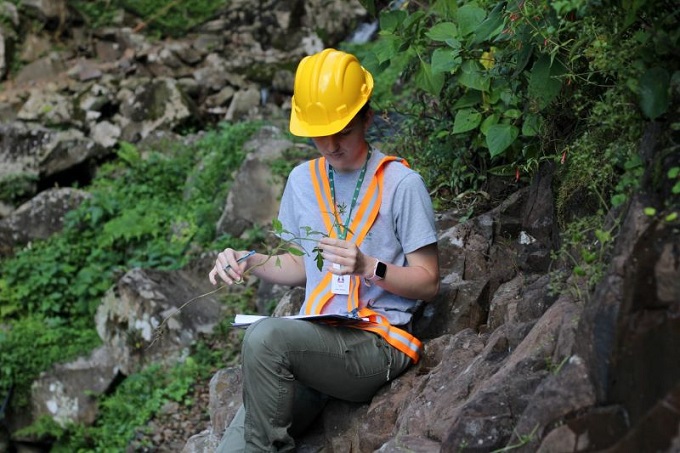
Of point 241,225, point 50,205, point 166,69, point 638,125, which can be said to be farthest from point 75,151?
point 638,125

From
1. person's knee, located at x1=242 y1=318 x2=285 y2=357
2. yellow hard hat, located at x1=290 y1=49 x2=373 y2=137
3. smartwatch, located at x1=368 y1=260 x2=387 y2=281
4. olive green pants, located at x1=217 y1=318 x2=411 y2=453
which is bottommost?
olive green pants, located at x1=217 y1=318 x2=411 y2=453

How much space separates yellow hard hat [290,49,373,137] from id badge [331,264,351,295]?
0.56m

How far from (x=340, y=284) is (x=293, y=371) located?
390 mm

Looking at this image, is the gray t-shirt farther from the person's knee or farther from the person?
the person's knee

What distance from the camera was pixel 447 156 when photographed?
5.18 metres

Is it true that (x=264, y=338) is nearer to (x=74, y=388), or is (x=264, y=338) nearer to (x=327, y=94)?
(x=327, y=94)

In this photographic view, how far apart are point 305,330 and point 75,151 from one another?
666 centimetres

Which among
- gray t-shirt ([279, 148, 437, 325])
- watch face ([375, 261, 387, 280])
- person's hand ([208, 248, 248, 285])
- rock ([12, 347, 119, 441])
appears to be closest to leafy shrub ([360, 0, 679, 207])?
gray t-shirt ([279, 148, 437, 325])

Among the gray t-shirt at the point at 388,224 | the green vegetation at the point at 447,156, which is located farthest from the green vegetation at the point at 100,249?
the gray t-shirt at the point at 388,224

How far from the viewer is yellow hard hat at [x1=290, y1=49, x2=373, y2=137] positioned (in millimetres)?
3652

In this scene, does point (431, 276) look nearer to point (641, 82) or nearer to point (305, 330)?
point (305, 330)

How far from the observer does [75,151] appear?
31.5ft

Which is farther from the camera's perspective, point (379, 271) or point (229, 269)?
point (229, 269)

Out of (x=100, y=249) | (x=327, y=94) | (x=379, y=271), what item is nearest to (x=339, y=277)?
(x=379, y=271)
